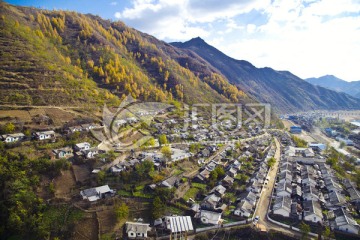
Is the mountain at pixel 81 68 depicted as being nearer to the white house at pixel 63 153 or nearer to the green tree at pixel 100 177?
the white house at pixel 63 153

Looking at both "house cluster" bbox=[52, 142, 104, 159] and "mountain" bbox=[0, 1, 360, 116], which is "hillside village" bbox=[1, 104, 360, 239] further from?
"mountain" bbox=[0, 1, 360, 116]

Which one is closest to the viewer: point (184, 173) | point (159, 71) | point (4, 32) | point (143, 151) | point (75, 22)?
point (184, 173)

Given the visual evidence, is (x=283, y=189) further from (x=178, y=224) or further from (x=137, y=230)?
(x=137, y=230)

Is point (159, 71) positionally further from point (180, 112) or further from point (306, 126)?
point (306, 126)

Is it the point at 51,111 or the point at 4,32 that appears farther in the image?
the point at 4,32

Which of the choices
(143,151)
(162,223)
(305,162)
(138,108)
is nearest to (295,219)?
(162,223)

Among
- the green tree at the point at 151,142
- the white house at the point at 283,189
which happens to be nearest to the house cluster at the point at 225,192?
the white house at the point at 283,189

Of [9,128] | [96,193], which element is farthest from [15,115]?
[96,193]
